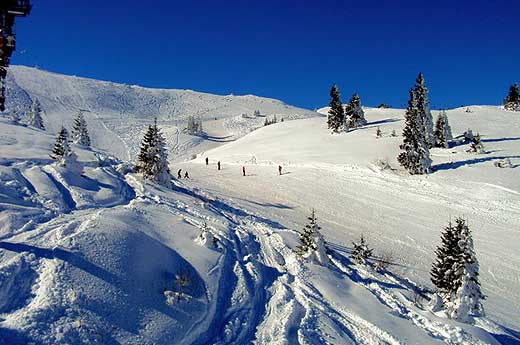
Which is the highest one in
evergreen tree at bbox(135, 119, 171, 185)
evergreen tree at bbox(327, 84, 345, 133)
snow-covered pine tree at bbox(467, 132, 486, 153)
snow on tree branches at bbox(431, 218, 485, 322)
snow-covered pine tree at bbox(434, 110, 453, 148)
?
evergreen tree at bbox(327, 84, 345, 133)

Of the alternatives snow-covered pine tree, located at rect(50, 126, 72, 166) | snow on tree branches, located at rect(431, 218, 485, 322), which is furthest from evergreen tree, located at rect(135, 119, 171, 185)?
snow on tree branches, located at rect(431, 218, 485, 322)

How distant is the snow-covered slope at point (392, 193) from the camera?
2352 centimetres

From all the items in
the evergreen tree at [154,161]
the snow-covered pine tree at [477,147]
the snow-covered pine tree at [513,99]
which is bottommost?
the evergreen tree at [154,161]

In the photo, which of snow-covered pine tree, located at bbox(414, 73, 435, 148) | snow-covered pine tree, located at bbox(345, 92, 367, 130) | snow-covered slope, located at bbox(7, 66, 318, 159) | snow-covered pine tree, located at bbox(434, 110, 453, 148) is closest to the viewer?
snow-covered pine tree, located at bbox(414, 73, 435, 148)

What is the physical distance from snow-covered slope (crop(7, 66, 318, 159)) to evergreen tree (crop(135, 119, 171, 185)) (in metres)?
49.5

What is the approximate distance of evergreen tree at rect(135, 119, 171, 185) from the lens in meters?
26.7

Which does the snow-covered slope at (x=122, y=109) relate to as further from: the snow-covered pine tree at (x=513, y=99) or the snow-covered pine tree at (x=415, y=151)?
the snow-covered pine tree at (x=513, y=99)

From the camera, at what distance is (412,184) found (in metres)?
39.1

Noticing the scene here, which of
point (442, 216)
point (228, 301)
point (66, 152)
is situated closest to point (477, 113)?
point (442, 216)

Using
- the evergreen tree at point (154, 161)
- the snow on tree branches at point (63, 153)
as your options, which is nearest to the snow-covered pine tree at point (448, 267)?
the evergreen tree at point (154, 161)

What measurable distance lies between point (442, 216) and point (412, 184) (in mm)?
8516

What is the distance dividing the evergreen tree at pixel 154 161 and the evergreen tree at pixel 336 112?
4091 cm

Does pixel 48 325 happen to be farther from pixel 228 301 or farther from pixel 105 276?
pixel 228 301

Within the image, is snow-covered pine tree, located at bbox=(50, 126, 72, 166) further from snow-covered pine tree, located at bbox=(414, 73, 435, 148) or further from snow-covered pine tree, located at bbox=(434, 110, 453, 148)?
snow-covered pine tree, located at bbox=(434, 110, 453, 148)
